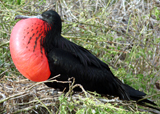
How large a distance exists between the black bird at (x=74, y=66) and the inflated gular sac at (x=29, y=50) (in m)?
0.11

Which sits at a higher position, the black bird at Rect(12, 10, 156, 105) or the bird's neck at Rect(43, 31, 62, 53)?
the bird's neck at Rect(43, 31, 62, 53)

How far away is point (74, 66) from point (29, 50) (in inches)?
21.6

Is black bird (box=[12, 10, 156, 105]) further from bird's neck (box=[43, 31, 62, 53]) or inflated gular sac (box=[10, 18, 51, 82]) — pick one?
inflated gular sac (box=[10, 18, 51, 82])

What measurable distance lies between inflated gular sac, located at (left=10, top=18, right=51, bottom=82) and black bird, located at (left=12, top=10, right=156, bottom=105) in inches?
4.2

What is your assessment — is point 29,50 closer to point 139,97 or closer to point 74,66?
point 74,66

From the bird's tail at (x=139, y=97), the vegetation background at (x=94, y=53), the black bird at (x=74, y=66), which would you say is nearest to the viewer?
the vegetation background at (x=94, y=53)

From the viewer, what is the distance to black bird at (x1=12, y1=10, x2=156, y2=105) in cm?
262

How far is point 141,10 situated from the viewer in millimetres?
4309

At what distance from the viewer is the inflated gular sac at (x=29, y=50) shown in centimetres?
231

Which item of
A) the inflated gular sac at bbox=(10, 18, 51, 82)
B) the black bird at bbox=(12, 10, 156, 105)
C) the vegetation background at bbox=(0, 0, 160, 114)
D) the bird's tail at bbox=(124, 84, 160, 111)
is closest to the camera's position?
the inflated gular sac at bbox=(10, 18, 51, 82)

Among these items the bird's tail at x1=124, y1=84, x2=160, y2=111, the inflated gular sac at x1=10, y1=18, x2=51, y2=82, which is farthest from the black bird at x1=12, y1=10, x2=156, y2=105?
the inflated gular sac at x1=10, y1=18, x2=51, y2=82

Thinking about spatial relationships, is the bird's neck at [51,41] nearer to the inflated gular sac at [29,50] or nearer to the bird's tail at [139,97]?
the inflated gular sac at [29,50]

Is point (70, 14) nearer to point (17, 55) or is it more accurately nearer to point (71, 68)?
point (71, 68)

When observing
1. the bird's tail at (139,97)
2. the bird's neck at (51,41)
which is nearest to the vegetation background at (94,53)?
the bird's tail at (139,97)
